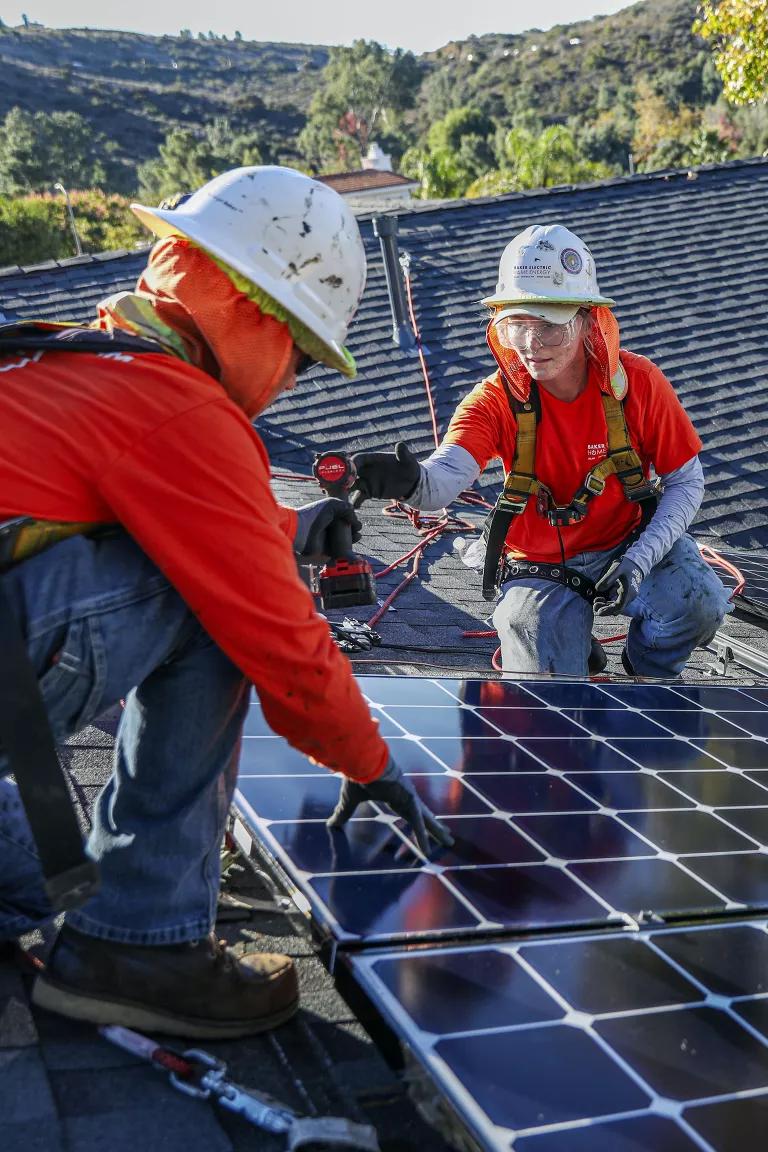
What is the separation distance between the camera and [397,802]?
2.31 m

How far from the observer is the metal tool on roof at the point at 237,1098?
172 centimetres

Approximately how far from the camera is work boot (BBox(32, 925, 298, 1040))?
6.73 feet

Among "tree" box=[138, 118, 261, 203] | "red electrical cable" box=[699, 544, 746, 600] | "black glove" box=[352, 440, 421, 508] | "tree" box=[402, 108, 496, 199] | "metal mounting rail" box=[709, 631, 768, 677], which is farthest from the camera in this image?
"tree" box=[138, 118, 261, 203]

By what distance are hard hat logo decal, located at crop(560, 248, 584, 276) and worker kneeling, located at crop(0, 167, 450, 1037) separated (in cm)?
199

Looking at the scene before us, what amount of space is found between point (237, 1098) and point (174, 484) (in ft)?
3.41

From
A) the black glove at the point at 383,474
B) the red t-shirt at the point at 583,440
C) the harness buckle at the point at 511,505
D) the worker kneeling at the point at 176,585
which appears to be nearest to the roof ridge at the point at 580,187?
the red t-shirt at the point at 583,440

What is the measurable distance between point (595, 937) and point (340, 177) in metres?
53.7

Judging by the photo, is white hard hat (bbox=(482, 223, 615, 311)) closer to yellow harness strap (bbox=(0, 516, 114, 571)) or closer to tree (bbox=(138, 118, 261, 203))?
yellow harness strap (bbox=(0, 516, 114, 571))

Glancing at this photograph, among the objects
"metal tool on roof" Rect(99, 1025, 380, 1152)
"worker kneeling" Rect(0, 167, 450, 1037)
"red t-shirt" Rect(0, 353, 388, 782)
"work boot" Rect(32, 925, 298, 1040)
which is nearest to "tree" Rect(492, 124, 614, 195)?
"worker kneeling" Rect(0, 167, 450, 1037)

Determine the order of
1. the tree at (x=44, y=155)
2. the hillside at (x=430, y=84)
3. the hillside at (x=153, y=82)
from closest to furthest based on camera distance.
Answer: the tree at (x=44, y=155)
the hillside at (x=430, y=84)
the hillside at (x=153, y=82)

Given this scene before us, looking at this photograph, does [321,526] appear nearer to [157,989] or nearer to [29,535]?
[29,535]

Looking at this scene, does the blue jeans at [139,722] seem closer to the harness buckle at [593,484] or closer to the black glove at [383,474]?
the black glove at [383,474]

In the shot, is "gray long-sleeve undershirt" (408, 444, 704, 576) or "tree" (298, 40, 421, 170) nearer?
"gray long-sleeve undershirt" (408, 444, 704, 576)

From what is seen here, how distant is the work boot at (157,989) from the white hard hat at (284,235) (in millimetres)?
1317
